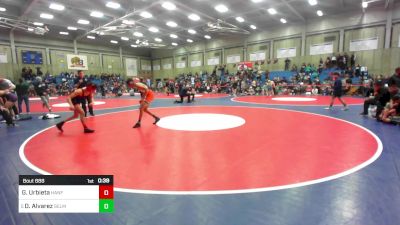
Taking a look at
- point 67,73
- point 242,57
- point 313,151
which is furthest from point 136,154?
point 67,73

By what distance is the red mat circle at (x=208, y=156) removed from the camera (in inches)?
113

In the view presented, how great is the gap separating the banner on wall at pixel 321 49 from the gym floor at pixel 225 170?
54.8 ft

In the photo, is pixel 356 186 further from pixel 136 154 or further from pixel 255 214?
pixel 136 154

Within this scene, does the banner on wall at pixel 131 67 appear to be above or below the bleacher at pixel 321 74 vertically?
above

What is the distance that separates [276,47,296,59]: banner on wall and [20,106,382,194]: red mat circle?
59.0 ft

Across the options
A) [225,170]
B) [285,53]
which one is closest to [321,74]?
Result: [285,53]

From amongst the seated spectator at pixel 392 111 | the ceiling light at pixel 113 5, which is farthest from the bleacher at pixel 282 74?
the seated spectator at pixel 392 111

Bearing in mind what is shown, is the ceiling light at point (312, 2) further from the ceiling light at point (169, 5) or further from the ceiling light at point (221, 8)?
the ceiling light at point (169, 5)

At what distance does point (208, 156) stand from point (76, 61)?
94.0 ft

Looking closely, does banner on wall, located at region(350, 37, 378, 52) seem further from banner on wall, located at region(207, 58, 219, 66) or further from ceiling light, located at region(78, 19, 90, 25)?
ceiling light, located at region(78, 19, 90, 25)

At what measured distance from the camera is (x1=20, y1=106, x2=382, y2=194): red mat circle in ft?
9.41

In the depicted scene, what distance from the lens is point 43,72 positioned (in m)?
25.7

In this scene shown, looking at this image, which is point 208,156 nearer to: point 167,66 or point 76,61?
point 76,61

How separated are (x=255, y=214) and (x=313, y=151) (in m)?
2.31
